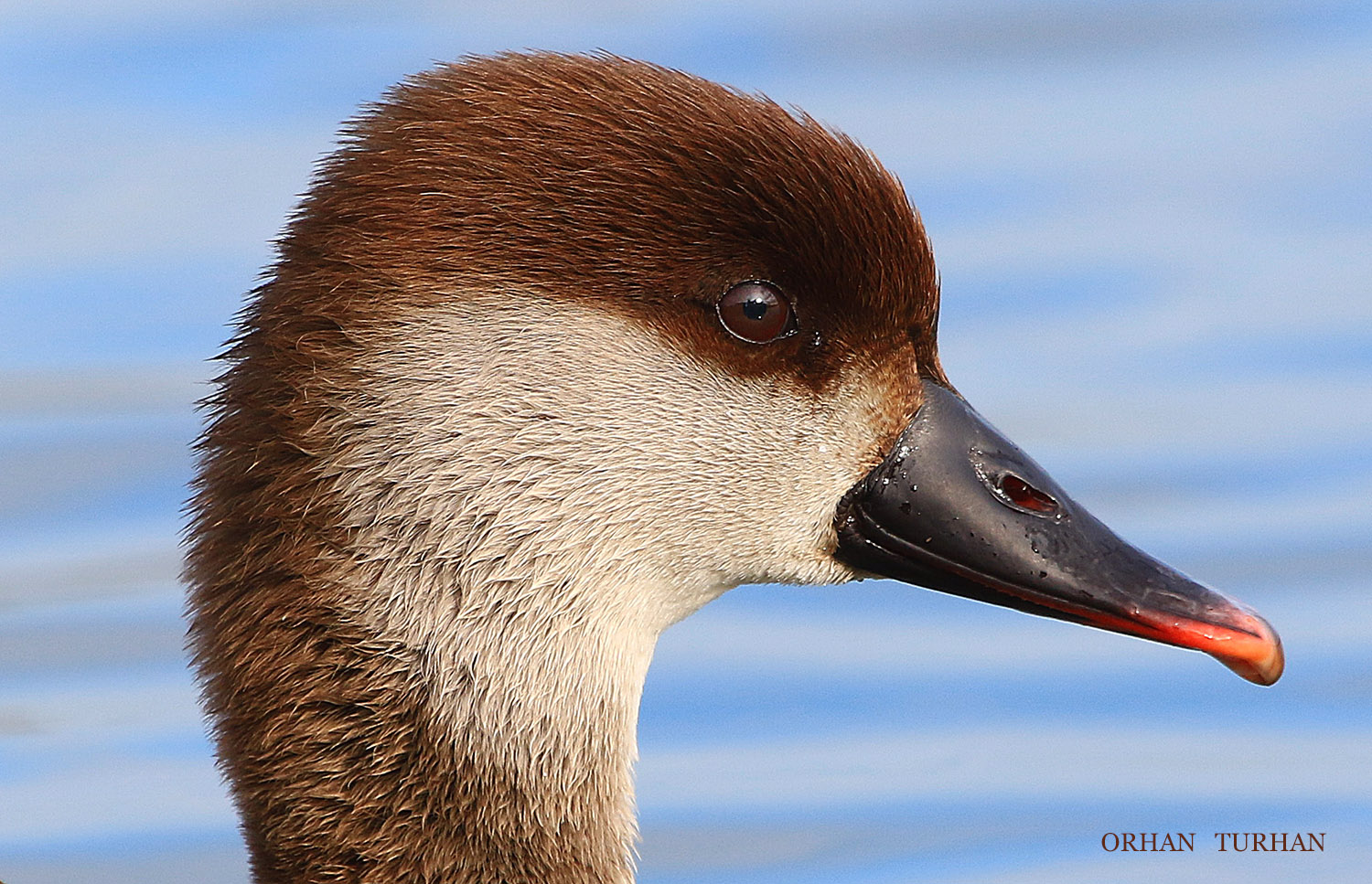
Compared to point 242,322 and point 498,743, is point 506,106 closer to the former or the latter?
point 242,322

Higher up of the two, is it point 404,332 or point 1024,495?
point 404,332

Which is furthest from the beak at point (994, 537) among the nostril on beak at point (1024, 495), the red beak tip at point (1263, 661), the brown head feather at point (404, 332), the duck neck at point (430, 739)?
the duck neck at point (430, 739)

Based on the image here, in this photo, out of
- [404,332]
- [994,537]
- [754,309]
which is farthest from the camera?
[994,537]

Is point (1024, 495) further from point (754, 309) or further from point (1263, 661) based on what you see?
point (754, 309)

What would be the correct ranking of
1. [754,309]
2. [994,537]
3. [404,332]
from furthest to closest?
1. [994,537]
2. [754,309]
3. [404,332]

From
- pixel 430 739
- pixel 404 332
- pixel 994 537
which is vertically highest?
pixel 404 332

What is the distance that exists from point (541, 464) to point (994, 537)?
0.85 m

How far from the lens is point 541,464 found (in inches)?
154

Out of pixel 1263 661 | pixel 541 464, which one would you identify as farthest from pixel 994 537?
pixel 541 464

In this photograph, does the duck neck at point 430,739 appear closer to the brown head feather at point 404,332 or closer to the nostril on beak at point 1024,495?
the brown head feather at point 404,332

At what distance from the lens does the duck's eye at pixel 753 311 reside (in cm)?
404

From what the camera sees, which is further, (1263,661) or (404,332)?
(1263,661)

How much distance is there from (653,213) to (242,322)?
73 cm

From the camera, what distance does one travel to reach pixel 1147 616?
4152 mm
